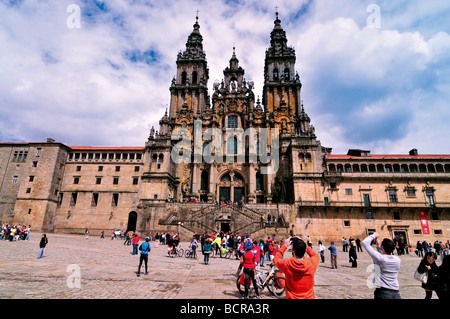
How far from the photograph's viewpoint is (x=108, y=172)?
144 ft

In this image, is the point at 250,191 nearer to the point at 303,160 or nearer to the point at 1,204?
the point at 303,160

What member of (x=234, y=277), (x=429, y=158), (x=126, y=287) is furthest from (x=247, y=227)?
(x=429, y=158)

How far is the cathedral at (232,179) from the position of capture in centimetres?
3525

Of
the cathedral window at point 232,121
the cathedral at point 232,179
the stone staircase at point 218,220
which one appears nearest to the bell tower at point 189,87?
the cathedral at point 232,179

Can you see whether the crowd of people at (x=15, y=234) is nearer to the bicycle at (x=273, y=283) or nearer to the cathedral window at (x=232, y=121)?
the bicycle at (x=273, y=283)

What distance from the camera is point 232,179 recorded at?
Result: 44.3 meters

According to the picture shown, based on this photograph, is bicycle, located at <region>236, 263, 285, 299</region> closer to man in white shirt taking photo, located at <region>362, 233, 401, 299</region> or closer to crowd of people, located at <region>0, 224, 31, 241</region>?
man in white shirt taking photo, located at <region>362, 233, 401, 299</region>

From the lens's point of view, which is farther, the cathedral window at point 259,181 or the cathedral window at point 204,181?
the cathedral window at point 204,181

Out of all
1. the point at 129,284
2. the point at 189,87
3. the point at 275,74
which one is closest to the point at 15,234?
the point at 129,284

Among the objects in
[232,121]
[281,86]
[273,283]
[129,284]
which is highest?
[281,86]

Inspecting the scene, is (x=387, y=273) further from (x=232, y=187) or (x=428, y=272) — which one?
(x=232, y=187)

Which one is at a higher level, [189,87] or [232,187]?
[189,87]

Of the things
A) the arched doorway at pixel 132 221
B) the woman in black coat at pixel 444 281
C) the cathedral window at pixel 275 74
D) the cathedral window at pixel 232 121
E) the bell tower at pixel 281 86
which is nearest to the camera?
the woman in black coat at pixel 444 281

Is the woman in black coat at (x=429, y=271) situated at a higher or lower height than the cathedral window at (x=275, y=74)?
lower
